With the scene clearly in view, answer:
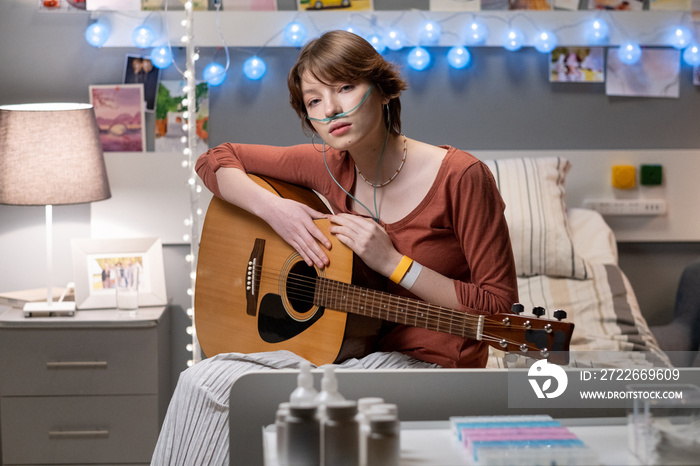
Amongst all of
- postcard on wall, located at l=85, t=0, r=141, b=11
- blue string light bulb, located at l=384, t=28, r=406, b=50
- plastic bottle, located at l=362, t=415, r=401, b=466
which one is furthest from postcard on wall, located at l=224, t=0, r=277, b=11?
plastic bottle, located at l=362, t=415, r=401, b=466

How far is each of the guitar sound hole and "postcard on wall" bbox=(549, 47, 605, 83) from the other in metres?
1.45

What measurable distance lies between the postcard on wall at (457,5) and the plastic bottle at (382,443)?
6.52 feet

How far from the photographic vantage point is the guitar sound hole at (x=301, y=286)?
1549 millimetres

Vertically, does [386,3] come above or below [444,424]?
above

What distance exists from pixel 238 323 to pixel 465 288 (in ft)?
1.88

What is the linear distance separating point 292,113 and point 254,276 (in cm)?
106

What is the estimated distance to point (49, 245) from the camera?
2.26 m

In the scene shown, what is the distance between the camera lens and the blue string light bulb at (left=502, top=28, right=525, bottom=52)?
2518 mm

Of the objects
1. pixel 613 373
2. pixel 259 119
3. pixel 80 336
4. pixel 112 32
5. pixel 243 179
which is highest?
pixel 112 32

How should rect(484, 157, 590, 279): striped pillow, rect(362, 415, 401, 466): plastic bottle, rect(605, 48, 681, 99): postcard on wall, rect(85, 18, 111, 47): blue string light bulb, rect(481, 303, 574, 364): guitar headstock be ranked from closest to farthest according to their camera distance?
1. rect(362, 415, 401, 466): plastic bottle
2. rect(481, 303, 574, 364): guitar headstock
3. rect(484, 157, 590, 279): striped pillow
4. rect(85, 18, 111, 47): blue string light bulb
5. rect(605, 48, 681, 99): postcard on wall

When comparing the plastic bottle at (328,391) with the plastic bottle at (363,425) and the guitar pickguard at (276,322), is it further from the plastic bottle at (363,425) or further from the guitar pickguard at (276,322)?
the guitar pickguard at (276,322)

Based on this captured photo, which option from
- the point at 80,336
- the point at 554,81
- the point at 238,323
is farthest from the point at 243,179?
the point at 554,81

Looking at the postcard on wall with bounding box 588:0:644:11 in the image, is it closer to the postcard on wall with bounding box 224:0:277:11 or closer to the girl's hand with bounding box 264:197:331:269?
the postcard on wall with bounding box 224:0:277:11

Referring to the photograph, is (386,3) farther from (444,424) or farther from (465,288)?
(444,424)
